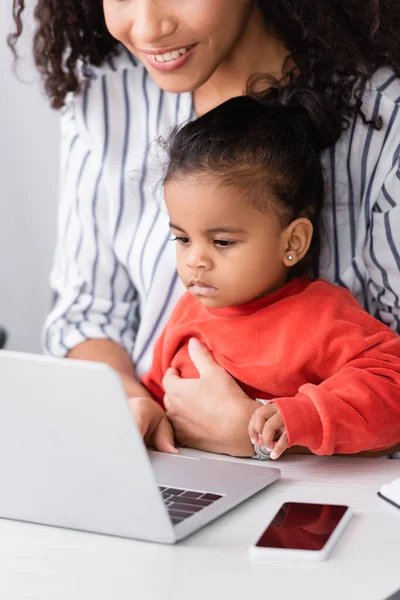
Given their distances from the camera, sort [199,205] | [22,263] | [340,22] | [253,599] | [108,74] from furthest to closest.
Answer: [22,263] < [108,74] < [340,22] < [199,205] < [253,599]

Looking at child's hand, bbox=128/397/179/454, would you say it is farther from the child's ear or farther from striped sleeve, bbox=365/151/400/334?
striped sleeve, bbox=365/151/400/334

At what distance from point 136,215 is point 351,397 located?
1.84ft

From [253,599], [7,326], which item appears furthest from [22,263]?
[253,599]

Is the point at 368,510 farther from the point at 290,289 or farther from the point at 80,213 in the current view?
the point at 80,213

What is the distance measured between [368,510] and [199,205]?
421 mm

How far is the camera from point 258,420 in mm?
1106

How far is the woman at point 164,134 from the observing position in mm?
1335

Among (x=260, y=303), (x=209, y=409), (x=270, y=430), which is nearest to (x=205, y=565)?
(x=270, y=430)

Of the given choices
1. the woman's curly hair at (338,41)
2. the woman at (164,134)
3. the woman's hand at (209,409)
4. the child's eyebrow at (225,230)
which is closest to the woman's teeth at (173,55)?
the woman at (164,134)

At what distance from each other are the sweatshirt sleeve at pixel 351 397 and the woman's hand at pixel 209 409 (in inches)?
3.4

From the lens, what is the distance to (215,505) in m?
0.99

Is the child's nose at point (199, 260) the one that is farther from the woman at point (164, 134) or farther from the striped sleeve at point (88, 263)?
the striped sleeve at point (88, 263)

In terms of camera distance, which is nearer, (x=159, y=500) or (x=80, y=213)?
(x=159, y=500)

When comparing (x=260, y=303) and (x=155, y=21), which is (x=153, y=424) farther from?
(x=155, y=21)
